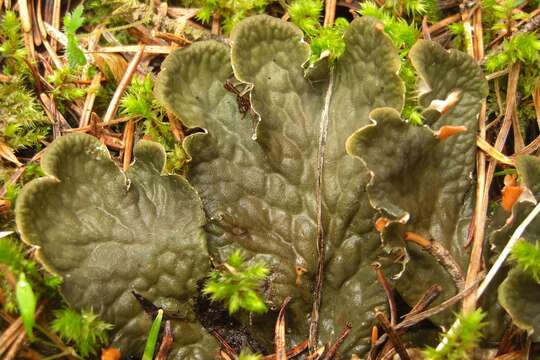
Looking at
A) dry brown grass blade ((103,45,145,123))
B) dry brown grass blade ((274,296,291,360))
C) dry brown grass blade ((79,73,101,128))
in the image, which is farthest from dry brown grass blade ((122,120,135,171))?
dry brown grass blade ((274,296,291,360))

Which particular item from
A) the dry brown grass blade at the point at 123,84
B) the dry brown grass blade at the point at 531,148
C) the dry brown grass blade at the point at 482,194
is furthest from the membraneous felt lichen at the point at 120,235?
the dry brown grass blade at the point at 531,148

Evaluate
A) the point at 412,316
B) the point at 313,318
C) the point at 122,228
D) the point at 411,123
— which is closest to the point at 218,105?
the point at 122,228

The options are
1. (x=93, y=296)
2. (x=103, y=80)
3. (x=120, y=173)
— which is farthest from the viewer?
(x=103, y=80)

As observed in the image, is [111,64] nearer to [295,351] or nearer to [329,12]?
[329,12]

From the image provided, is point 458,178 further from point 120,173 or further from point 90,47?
point 90,47

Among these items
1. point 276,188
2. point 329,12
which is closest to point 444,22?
point 329,12

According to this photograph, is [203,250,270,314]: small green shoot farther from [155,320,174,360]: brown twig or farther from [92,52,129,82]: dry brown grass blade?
[92,52,129,82]: dry brown grass blade
